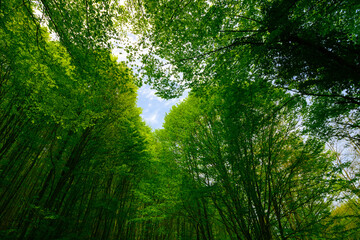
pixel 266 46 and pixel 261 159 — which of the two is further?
pixel 261 159

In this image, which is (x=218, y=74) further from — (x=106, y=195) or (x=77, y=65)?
(x=106, y=195)

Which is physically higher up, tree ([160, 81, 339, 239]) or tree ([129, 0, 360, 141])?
tree ([129, 0, 360, 141])

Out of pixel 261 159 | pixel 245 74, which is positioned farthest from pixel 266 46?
pixel 261 159

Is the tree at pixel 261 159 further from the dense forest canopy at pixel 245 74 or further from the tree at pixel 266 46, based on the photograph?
the tree at pixel 266 46

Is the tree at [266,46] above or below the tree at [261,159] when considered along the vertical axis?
above

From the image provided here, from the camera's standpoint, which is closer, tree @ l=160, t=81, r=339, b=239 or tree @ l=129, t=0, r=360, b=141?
tree @ l=129, t=0, r=360, b=141

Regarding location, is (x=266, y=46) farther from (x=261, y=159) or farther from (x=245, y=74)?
(x=261, y=159)

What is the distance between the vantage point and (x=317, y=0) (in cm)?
278

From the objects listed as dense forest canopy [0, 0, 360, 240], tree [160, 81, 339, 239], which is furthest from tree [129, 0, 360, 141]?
tree [160, 81, 339, 239]

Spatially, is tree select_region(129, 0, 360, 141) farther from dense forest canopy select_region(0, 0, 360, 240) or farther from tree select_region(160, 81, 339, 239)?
tree select_region(160, 81, 339, 239)

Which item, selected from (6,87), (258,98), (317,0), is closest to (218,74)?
(258,98)

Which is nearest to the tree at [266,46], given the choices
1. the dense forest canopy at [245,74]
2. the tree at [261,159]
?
the dense forest canopy at [245,74]

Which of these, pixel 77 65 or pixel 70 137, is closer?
pixel 77 65

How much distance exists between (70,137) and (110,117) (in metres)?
1.92
